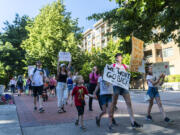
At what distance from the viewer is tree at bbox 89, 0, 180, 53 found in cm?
674

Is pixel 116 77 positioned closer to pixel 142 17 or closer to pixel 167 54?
pixel 142 17

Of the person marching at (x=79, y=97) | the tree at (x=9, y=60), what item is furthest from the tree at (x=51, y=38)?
the person marching at (x=79, y=97)

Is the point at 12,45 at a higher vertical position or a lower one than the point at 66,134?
higher

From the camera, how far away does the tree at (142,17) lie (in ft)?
22.1

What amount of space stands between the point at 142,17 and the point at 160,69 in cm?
227

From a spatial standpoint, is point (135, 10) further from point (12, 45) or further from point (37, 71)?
point (12, 45)

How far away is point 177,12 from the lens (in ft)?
20.9

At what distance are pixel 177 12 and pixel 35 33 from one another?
27448mm

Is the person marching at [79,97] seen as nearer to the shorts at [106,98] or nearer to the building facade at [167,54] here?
the shorts at [106,98]

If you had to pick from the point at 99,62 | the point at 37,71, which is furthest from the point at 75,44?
the point at 37,71

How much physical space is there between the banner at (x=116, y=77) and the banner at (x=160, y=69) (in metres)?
1.41

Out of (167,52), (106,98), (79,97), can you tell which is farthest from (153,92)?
(167,52)

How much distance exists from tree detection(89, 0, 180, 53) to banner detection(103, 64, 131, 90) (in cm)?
260

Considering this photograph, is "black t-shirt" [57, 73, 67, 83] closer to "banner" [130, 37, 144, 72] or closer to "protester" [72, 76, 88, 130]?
"protester" [72, 76, 88, 130]
